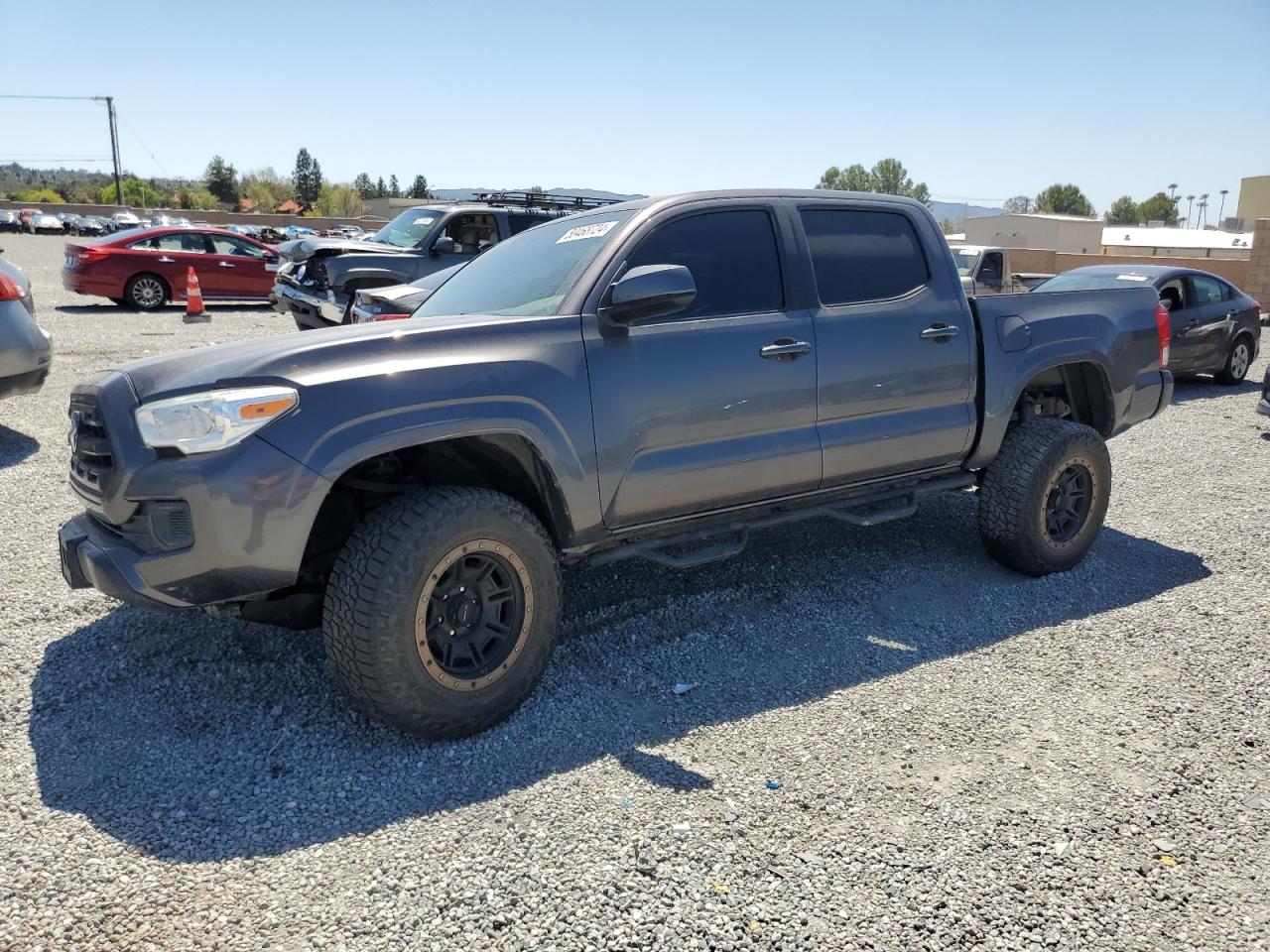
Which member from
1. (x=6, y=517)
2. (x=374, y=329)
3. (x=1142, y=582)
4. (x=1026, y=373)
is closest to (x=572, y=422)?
(x=374, y=329)

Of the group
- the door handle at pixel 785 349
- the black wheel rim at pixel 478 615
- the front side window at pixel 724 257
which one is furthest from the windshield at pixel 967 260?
the black wheel rim at pixel 478 615

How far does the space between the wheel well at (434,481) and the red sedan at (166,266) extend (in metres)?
15.2

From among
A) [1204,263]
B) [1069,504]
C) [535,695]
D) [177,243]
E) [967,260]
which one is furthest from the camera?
[1204,263]

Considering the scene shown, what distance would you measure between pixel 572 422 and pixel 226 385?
1.19 m

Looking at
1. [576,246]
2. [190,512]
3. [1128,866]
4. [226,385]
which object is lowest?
[1128,866]

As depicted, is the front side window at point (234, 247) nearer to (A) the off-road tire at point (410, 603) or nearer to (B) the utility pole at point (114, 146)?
(A) the off-road tire at point (410, 603)

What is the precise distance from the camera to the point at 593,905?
264 centimetres

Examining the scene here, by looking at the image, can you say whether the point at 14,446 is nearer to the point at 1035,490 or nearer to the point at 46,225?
the point at 1035,490

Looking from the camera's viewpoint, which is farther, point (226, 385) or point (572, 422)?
point (572, 422)

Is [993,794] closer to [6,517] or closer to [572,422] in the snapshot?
[572,422]

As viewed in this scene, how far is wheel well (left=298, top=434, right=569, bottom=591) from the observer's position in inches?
143

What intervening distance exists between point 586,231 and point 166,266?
1528cm

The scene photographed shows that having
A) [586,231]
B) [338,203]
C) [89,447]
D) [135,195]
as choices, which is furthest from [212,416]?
[135,195]

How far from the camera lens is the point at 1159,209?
111625mm
